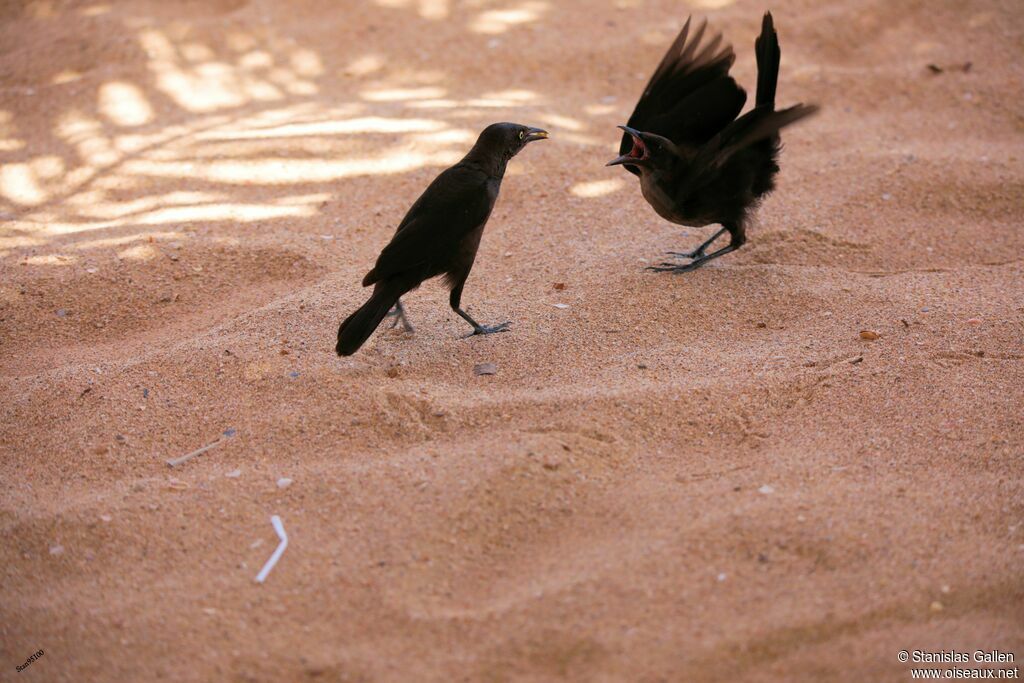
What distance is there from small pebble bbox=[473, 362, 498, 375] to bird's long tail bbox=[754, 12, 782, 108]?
1630 mm

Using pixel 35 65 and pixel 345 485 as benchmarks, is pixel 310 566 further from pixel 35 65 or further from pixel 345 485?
pixel 35 65

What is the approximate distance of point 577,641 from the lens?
2322 mm

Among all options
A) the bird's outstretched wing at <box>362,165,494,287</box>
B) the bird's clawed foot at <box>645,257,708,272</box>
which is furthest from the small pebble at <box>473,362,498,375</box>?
the bird's clawed foot at <box>645,257,708,272</box>

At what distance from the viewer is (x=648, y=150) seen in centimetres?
420

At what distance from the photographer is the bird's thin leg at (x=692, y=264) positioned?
14.2 ft

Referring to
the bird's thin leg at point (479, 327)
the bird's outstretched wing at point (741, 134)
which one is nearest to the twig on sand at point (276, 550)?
the bird's thin leg at point (479, 327)

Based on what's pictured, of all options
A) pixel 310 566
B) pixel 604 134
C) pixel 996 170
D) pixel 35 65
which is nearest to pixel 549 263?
pixel 604 134

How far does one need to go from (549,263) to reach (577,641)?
7.92 ft

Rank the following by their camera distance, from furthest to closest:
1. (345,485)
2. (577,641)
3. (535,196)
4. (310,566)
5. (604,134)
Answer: (604,134) < (535,196) < (345,485) < (310,566) < (577,641)

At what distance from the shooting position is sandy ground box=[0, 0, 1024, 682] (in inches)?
94.9

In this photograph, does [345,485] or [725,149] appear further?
[725,149]

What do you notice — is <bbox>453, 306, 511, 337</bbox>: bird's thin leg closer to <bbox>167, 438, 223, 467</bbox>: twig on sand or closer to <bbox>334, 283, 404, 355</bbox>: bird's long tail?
<bbox>334, 283, 404, 355</bbox>: bird's long tail

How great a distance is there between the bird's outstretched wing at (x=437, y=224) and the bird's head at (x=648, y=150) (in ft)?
2.37

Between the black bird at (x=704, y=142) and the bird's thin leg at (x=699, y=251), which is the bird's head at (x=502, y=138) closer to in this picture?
the black bird at (x=704, y=142)
